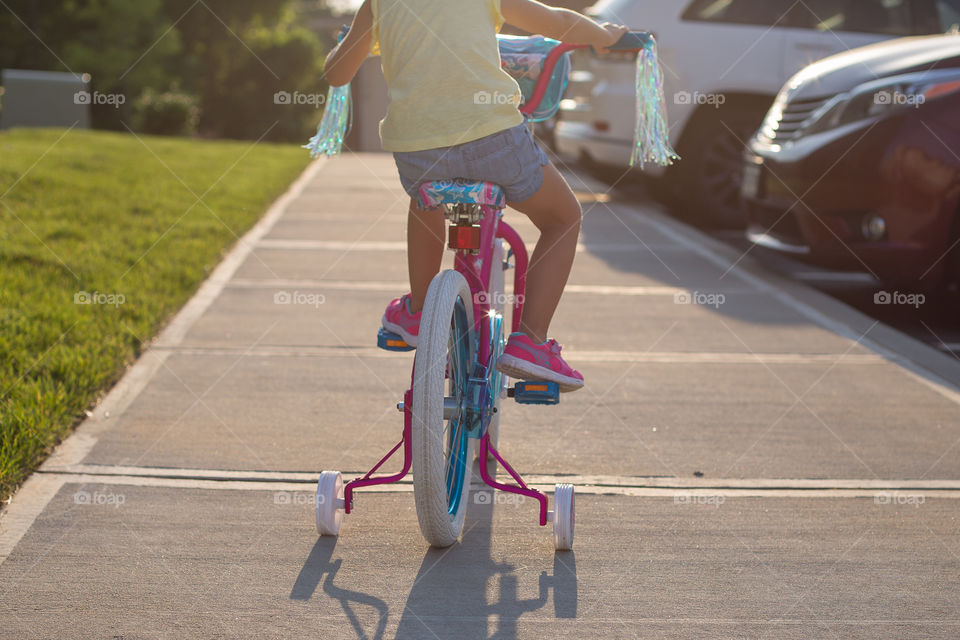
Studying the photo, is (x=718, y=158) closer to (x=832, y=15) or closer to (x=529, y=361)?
(x=832, y=15)

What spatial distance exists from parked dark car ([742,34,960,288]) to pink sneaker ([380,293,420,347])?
386 cm

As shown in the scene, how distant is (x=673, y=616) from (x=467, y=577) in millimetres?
612

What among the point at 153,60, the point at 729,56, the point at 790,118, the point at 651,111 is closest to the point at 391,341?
the point at 651,111

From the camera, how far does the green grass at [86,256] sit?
4742mm

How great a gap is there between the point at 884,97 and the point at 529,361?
13.8 ft

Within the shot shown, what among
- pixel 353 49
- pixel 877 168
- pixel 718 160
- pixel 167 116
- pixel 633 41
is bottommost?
pixel 353 49

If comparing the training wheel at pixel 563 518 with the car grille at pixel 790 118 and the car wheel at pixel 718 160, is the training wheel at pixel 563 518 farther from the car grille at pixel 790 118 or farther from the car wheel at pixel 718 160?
the car wheel at pixel 718 160

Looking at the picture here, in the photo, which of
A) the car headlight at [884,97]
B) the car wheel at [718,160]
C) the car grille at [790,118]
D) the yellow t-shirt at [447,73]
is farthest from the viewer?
the car wheel at [718,160]

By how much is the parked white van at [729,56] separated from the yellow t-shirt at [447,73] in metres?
6.90

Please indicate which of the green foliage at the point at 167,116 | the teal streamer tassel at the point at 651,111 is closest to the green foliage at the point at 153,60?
the green foliage at the point at 167,116

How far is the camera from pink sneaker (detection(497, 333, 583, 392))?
12.1 feet

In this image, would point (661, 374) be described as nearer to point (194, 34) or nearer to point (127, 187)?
point (127, 187)

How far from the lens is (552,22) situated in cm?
349

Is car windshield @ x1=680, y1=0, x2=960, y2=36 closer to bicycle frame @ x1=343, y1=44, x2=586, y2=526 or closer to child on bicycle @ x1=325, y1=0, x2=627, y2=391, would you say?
bicycle frame @ x1=343, y1=44, x2=586, y2=526
